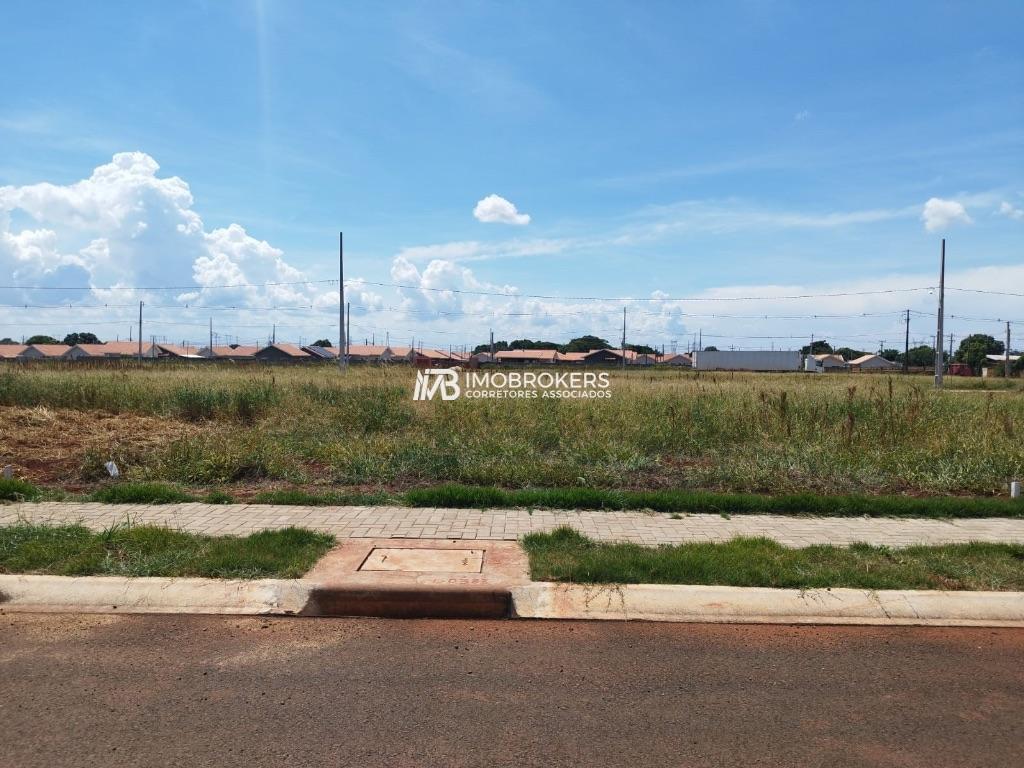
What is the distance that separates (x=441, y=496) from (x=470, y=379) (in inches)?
536

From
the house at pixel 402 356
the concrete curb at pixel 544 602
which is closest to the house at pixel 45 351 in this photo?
the house at pixel 402 356

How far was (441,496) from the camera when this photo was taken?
752 cm

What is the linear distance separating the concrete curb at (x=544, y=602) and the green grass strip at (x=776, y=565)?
5.6 inches

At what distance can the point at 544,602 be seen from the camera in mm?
4676

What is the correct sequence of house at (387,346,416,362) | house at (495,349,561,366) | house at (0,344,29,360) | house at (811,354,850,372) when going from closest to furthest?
1. house at (387,346,416,362)
2. house at (0,344,29,360)
3. house at (811,354,850,372)
4. house at (495,349,561,366)

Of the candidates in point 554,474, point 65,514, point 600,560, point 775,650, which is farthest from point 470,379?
point 775,650

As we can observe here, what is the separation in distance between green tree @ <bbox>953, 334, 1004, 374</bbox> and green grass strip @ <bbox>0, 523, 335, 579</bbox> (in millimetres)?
90118

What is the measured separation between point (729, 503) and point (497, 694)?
4719 millimetres

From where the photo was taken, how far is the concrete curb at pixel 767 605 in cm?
455

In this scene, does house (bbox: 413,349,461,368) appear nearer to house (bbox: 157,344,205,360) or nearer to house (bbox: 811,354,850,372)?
house (bbox: 157,344,205,360)

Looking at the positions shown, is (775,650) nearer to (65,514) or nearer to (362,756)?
(362,756)

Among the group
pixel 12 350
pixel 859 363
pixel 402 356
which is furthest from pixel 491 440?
pixel 859 363

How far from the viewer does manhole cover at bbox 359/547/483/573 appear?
17.2 ft

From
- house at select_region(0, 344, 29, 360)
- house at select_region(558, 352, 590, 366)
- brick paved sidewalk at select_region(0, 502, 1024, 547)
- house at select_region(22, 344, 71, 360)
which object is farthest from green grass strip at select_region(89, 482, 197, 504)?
house at select_region(0, 344, 29, 360)
